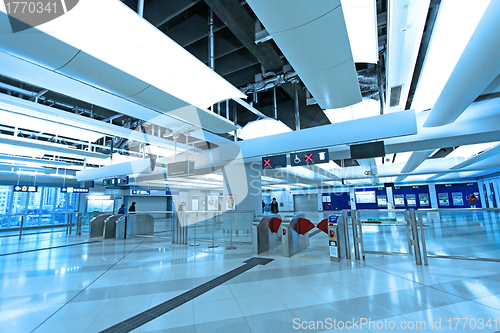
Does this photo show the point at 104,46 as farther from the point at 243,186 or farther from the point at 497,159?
the point at 497,159

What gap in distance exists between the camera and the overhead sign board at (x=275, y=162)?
7668mm

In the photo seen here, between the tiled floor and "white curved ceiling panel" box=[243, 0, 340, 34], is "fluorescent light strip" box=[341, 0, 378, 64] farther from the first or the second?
the tiled floor

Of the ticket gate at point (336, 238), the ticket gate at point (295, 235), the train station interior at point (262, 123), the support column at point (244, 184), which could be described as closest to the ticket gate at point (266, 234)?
the train station interior at point (262, 123)

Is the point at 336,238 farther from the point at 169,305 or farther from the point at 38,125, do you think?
the point at 38,125

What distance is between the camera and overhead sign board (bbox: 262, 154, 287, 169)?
7668mm

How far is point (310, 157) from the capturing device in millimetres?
7102

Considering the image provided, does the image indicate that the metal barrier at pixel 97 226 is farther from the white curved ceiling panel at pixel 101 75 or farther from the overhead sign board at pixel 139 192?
the overhead sign board at pixel 139 192

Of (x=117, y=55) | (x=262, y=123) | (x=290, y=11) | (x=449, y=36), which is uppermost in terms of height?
(x=262, y=123)

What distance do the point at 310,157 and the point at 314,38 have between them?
183 inches

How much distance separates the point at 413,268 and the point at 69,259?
25.9ft

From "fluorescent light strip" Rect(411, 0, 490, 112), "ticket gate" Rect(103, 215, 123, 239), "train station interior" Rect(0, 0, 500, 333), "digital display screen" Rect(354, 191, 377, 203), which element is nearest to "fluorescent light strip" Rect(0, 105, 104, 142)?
"train station interior" Rect(0, 0, 500, 333)

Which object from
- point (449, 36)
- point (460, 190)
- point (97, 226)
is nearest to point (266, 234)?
point (449, 36)

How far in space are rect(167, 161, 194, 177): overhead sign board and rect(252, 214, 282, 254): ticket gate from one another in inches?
147

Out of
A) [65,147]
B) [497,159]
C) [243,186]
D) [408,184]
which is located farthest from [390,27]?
[408,184]
